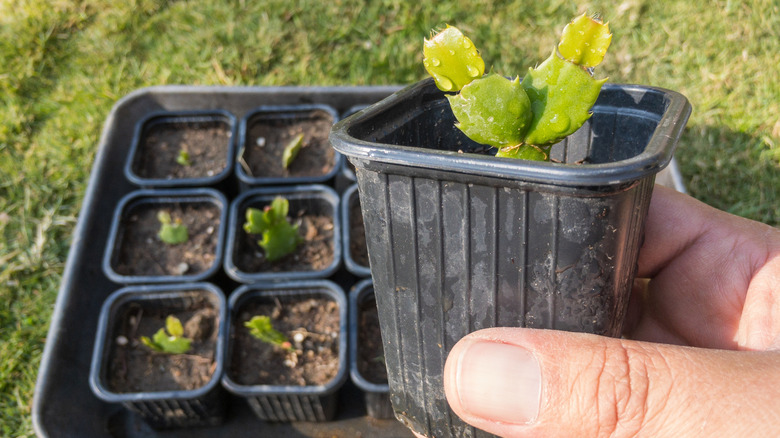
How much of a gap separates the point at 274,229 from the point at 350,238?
25cm

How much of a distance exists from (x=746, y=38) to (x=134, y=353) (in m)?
2.34

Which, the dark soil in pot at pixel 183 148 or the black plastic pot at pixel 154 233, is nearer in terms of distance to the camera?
the black plastic pot at pixel 154 233

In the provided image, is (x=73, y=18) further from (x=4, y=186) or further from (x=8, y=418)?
(x=8, y=418)

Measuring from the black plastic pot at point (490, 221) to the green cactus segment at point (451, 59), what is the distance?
95 millimetres

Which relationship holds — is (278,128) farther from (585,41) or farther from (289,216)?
(585,41)

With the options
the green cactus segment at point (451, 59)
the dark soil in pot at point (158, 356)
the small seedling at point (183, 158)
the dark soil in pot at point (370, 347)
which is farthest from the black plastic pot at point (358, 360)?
the green cactus segment at point (451, 59)

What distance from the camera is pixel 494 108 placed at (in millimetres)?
718

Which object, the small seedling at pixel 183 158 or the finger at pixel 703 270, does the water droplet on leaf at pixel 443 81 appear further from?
the small seedling at pixel 183 158

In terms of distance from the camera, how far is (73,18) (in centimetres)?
272

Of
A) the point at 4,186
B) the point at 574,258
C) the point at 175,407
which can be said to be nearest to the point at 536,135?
the point at 574,258

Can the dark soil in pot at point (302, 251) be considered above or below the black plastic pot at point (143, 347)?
above

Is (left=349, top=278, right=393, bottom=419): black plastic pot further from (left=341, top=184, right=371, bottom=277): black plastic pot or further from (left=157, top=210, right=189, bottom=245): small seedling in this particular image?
(left=157, top=210, right=189, bottom=245): small seedling

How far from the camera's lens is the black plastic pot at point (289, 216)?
5.69 feet

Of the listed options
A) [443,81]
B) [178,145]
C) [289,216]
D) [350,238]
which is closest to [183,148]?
[178,145]
